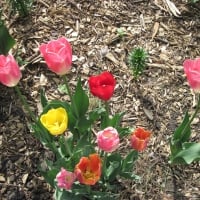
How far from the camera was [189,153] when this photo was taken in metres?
2.13

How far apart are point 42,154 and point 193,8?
4.56 ft

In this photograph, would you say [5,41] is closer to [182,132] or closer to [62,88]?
[62,88]

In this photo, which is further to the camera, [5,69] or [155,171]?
[155,171]

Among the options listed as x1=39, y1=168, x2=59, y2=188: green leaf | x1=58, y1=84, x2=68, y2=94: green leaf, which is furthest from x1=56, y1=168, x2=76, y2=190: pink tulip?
x1=58, y1=84, x2=68, y2=94: green leaf

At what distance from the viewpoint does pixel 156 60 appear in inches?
112

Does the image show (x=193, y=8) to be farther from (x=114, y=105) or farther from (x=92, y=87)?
(x=92, y=87)

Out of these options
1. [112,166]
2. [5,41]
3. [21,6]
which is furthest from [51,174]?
[21,6]

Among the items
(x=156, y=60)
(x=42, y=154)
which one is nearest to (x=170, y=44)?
(x=156, y=60)

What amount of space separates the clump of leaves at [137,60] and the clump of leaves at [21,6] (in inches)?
28.7

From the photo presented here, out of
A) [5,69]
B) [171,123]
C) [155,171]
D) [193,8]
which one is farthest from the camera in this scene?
[193,8]

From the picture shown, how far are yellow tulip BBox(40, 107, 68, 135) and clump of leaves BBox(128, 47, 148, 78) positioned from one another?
3.06 feet

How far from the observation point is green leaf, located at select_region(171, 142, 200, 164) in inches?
82.7

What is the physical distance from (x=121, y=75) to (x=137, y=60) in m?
0.19

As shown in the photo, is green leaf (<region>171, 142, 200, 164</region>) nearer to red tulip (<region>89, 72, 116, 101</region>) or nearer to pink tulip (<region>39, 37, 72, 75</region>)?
red tulip (<region>89, 72, 116, 101</region>)
